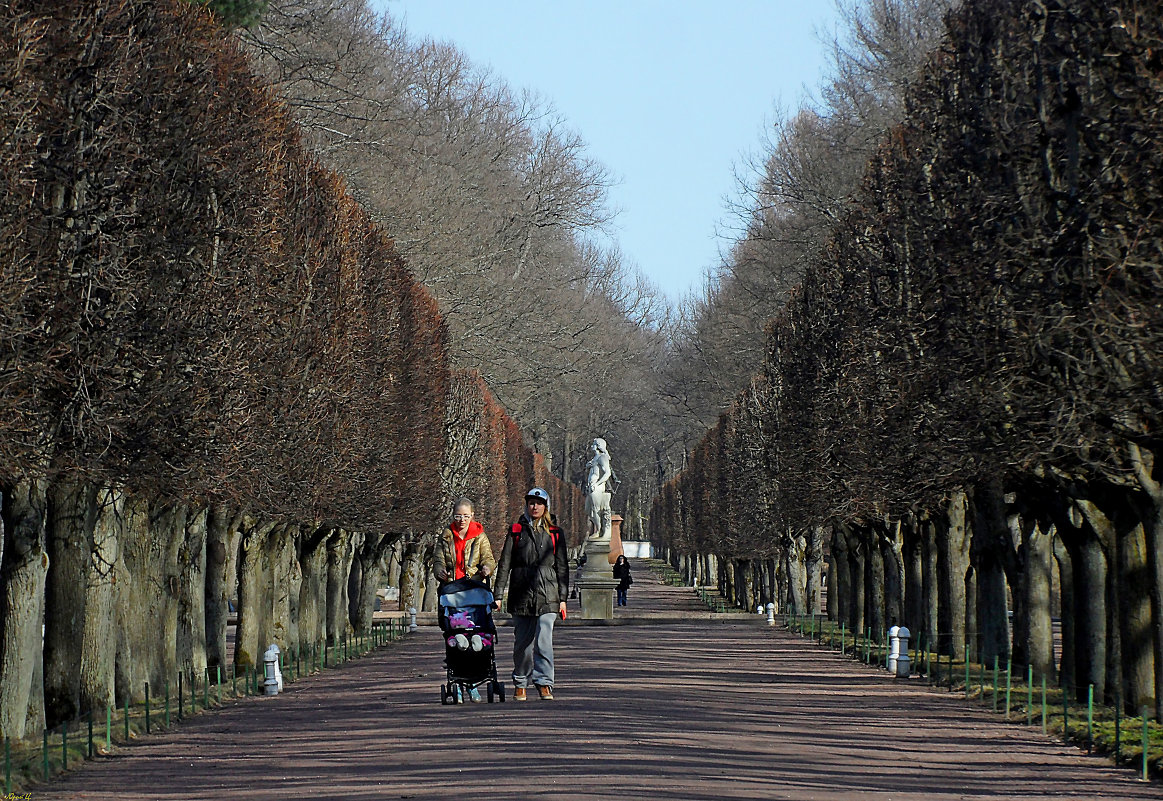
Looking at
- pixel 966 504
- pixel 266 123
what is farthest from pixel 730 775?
pixel 966 504

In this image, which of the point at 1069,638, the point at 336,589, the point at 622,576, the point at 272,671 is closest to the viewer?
the point at 1069,638

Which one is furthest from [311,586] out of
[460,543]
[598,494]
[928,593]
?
[598,494]

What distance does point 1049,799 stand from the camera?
11234mm

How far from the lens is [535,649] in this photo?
17.2m

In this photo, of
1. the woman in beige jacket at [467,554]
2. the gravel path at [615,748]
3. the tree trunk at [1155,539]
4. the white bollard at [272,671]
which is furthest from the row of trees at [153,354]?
the tree trunk at [1155,539]

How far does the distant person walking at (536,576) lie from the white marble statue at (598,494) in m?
37.4

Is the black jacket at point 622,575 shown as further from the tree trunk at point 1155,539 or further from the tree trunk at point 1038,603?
the tree trunk at point 1155,539

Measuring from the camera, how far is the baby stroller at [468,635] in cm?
1658

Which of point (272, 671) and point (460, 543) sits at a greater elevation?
point (460, 543)

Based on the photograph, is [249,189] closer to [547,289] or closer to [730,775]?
[730,775]

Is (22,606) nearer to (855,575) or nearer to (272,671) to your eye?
(272,671)

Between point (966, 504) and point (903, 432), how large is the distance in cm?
184

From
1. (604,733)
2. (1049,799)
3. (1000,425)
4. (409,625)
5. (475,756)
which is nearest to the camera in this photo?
(1049,799)

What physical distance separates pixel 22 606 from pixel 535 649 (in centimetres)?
496
